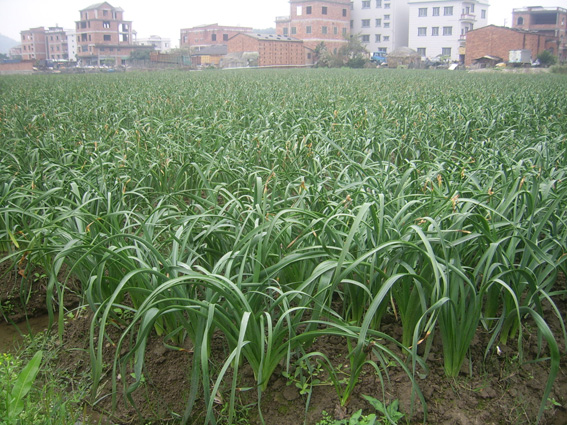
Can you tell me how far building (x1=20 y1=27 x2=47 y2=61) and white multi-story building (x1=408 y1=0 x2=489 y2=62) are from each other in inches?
2839

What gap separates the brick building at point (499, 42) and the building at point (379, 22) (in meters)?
21.5

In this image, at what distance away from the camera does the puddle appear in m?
2.72

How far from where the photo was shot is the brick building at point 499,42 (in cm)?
5331

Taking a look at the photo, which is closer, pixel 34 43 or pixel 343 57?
pixel 343 57

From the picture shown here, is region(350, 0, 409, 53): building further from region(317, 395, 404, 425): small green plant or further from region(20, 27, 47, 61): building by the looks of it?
region(317, 395, 404, 425): small green plant

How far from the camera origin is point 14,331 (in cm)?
292

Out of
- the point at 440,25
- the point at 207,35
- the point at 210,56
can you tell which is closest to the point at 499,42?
the point at 440,25

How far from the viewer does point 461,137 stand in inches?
243

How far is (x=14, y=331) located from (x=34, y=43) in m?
109

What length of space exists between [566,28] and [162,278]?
74.6m

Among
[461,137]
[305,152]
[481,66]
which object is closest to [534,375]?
[305,152]

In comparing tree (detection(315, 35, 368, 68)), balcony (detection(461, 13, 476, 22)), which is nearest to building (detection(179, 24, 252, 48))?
tree (detection(315, 35, 368, 68))

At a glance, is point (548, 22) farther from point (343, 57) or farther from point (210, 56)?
Result: point (210, 56)

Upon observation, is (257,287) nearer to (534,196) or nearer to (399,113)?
(534,196)
